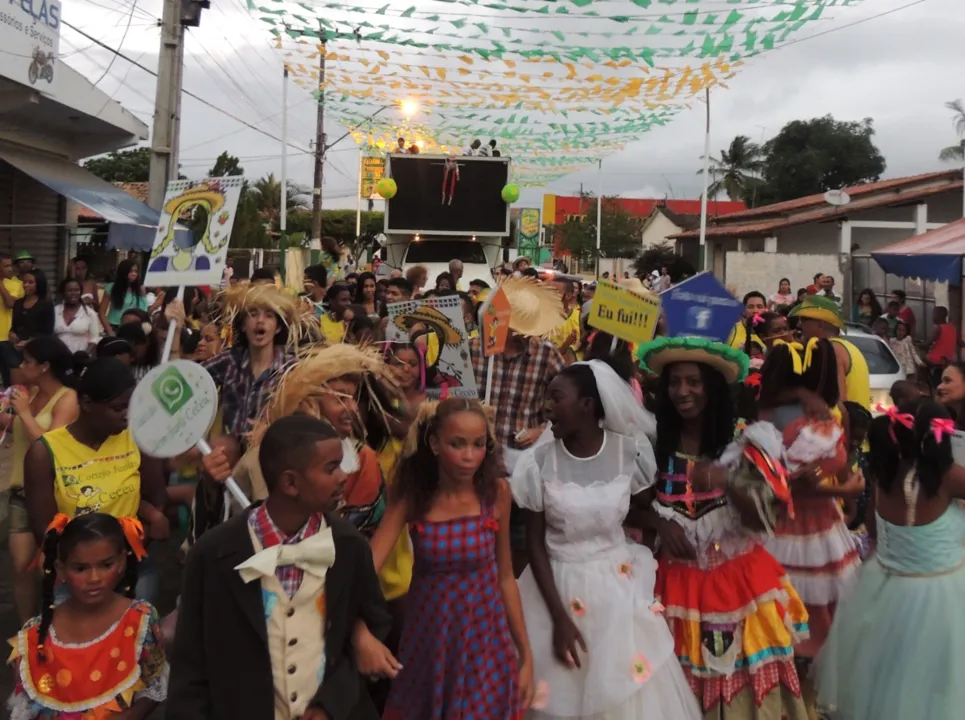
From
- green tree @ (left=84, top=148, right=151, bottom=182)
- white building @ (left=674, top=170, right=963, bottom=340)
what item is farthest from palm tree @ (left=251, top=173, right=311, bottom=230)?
white building @ (left=674, top=170, right=963, bottom=340)

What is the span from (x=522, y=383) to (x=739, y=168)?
60.4 m

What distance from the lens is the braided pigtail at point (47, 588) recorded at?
121 inches

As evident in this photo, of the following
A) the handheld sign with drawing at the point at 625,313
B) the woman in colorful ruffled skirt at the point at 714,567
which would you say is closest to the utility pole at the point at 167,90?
the handheld sign with drawing at the point at 625,313

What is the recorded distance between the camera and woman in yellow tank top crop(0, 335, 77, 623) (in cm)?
412

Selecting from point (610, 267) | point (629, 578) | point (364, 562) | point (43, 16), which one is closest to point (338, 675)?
point (364, 562)

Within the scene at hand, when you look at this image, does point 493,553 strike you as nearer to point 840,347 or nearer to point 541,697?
point 541,697

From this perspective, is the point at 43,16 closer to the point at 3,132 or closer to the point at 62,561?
the point at 3,132

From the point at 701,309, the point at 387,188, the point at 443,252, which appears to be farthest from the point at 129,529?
the point at 443,252

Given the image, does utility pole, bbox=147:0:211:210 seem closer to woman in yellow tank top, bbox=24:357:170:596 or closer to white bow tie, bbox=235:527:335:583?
woman in yellow tank top, bbox=24:357:170:596

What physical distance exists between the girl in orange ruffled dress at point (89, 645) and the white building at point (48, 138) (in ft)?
36.0

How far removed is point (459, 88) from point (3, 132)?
7.42m

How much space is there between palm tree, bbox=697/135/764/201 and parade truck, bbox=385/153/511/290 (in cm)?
4623

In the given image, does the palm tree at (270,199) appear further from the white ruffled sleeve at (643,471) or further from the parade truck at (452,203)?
the white ruffled sleeve at (643,471)

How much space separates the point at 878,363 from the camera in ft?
35.4
